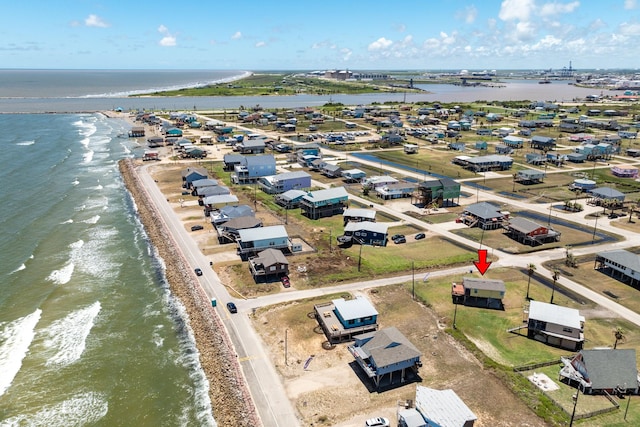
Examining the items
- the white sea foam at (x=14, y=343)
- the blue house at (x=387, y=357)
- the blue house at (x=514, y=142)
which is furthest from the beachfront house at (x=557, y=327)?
the blue house at (x=514, y=142)

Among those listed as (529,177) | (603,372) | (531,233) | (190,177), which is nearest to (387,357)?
(603,372)

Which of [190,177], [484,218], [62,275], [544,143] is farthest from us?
[544,143]

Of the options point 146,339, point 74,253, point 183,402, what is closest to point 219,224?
point 74,253

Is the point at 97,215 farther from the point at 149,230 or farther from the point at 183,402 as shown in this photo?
the point at 183,402

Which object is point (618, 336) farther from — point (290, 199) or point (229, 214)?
point (290, 199)

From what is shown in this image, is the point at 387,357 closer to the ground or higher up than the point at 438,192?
closer to the ground

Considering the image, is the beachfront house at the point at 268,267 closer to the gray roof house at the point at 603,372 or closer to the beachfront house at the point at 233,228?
the beachfront house at the point at 233,228
